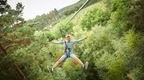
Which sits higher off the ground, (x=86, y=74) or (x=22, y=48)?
(x=22, y=48)

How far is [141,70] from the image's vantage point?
5034 centimetres

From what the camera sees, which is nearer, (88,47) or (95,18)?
(88,47)

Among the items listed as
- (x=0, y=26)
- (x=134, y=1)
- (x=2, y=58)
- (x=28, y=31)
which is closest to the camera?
(x=2, y=58)

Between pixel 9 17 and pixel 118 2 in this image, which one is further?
Answer: pixel 118 2

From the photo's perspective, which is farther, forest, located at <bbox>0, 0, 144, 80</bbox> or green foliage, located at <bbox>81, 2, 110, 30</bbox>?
green foliage, located at <bbox>81, 2, 110, 30</bbox>

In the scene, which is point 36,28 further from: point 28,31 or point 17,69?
point 17,69

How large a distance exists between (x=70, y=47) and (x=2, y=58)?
239 inches

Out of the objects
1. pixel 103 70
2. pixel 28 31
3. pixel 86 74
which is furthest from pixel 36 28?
pixel 86 74

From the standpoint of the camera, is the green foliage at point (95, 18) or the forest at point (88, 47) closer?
the forest at point (88, 47)

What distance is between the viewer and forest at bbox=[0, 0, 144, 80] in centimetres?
3206

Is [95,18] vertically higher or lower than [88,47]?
higher

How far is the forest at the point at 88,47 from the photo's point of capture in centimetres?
3206

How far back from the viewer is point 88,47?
231 ft

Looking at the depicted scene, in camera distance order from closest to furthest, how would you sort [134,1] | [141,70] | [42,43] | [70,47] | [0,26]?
[70,47], [0,26], [42,43], [141,70], [134,1]
